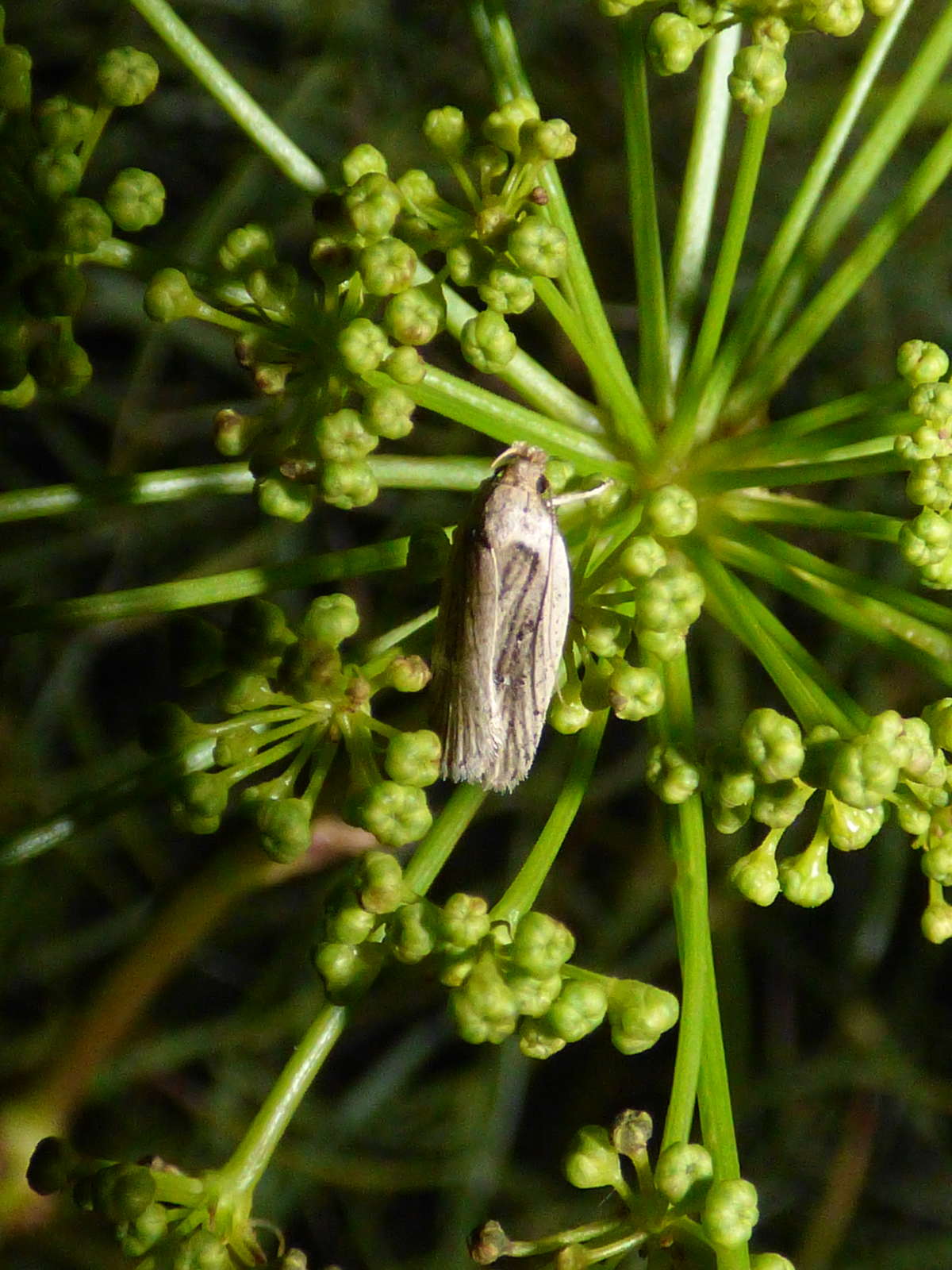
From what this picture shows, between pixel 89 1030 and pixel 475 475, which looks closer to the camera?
pixel 475 475

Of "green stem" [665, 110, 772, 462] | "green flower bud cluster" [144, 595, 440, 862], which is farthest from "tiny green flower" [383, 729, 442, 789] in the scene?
"green stem" [665, 110, 772, 462]

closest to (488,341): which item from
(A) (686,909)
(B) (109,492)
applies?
(B) (109,492)

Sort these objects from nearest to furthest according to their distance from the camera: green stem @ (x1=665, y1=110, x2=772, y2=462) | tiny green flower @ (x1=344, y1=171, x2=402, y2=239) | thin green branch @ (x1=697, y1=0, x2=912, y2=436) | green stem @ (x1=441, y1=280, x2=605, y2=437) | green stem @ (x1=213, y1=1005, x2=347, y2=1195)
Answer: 1. tiny green flower @ (x1=344, y1=171, x2=402, y2=239)
2. green stem @ (x1=213, y1=1005, x2=347, y2=1195)
3. green stem @ (x1=665, y1=110, x2=772, y2=462)
4. thin green branch @ (x1=697, y1=0, x2=912, y2=436)
5. green stem @ (x1=441, y1=280, x2=605, y2=437)

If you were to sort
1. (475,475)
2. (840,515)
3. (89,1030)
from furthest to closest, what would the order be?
(89,1030), (475,475), (840,515)

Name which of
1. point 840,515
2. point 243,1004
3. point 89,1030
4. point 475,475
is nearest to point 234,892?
point 89,1030

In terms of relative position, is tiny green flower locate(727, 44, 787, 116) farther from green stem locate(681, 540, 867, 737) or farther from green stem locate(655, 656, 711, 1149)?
green stem locate(655, 656, 711, 1149)

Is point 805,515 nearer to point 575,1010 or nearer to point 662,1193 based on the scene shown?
point 575,1010

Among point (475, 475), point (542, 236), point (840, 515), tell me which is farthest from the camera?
point (475, 475)

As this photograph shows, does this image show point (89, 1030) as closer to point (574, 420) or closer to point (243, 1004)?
point (243, 1004)
